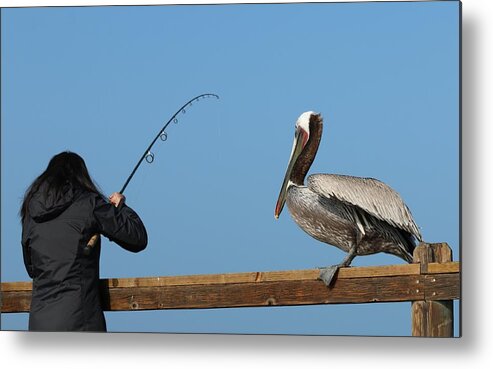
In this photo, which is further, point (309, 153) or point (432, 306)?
point (309, 153)

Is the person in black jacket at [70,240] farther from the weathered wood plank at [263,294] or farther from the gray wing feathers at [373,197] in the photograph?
the gray wing feathers at [373,197]

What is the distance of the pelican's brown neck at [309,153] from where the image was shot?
17.9 feet

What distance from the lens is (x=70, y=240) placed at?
527 cm

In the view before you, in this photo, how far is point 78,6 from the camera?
18.5ft

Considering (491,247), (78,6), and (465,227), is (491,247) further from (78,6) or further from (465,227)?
(78,6)

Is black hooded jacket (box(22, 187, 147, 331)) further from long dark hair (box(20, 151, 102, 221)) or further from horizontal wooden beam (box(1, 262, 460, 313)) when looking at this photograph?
horizontal wooden beam (box(1, 262, 460, 313))

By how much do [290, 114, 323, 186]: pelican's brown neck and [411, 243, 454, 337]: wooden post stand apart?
0.70 meters

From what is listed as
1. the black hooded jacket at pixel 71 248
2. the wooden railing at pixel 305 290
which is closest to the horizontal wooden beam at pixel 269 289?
the wooden railing at pixel 305 290

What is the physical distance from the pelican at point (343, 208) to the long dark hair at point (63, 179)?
2.89ft

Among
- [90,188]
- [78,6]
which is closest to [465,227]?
[90,188]

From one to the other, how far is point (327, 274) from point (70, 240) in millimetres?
1104

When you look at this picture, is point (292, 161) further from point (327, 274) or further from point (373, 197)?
A: point (327, 274)

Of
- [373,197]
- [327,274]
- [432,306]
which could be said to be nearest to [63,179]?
[327,274]

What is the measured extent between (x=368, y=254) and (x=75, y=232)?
1.29 metres
